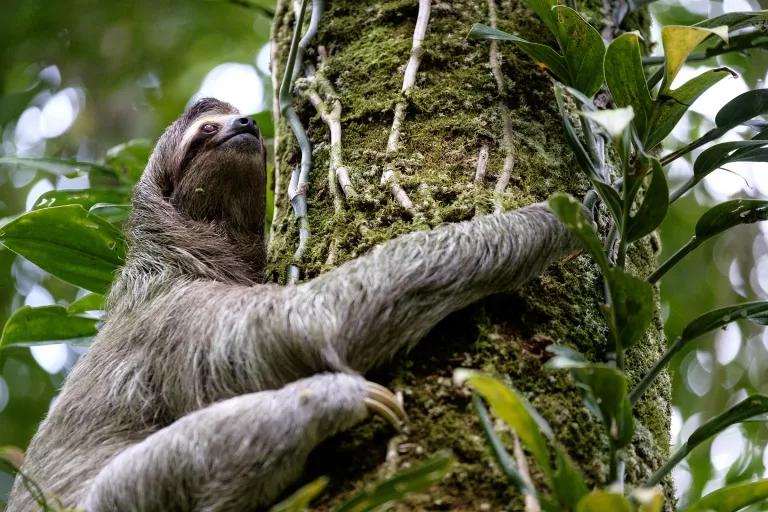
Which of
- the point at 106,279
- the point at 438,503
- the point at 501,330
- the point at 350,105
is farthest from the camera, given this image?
the point at 106,279

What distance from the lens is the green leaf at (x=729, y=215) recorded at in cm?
430

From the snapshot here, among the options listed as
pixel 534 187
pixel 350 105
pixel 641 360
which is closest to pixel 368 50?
pixel 350 105

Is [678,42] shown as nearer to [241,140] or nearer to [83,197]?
[241,140]

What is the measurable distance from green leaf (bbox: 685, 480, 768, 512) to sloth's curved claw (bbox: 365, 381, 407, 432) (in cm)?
141

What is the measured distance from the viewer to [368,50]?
5836mm

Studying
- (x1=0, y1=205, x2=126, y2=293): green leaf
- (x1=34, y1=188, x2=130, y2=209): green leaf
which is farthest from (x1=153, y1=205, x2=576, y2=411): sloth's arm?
(x1=34, y1=188, x2=130, y2=209): green leaf

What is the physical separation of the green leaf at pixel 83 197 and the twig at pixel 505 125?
3.93 metres

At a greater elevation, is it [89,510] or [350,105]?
[350,105]

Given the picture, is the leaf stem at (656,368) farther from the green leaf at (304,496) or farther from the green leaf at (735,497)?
the green leaf at (304,496)

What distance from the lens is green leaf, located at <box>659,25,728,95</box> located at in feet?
12.5

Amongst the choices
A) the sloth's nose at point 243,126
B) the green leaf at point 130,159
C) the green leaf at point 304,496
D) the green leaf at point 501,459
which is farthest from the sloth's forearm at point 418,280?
the green leaf at point 130,159

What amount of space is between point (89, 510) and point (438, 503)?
80.7 inches

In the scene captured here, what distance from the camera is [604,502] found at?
299 cm

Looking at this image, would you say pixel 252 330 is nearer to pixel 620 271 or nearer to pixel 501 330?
pixel 501 330
